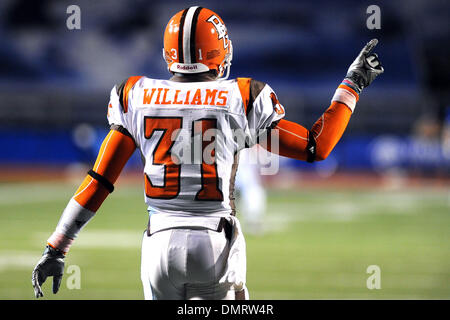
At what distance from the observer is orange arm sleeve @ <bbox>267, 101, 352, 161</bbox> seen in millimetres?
2443

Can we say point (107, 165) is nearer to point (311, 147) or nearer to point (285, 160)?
point (311, 147)

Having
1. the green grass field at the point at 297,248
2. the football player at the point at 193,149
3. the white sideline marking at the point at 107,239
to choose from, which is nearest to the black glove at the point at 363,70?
the football player at the point at 193,149

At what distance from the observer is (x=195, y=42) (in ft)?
7.94

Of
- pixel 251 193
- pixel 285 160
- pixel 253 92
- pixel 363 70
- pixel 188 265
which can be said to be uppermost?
pixel 285 160

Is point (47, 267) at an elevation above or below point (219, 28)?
below

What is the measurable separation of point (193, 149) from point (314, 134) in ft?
1.48

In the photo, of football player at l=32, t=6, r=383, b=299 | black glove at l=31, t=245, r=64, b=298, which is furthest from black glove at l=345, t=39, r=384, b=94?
black glove at l=31, t=245, r=64, b=298

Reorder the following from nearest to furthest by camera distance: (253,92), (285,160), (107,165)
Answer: (253,92)
(107,165)
(285,160)

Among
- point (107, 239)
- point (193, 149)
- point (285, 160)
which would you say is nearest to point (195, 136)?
point (193, 149)

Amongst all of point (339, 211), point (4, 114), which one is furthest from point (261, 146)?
point (4, 114)

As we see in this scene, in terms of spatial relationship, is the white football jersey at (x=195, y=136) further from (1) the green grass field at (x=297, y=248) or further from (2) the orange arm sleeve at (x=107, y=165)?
(1) the green grass field at (x=297, y=248)

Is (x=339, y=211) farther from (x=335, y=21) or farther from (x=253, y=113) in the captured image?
(x=335, y=21)
